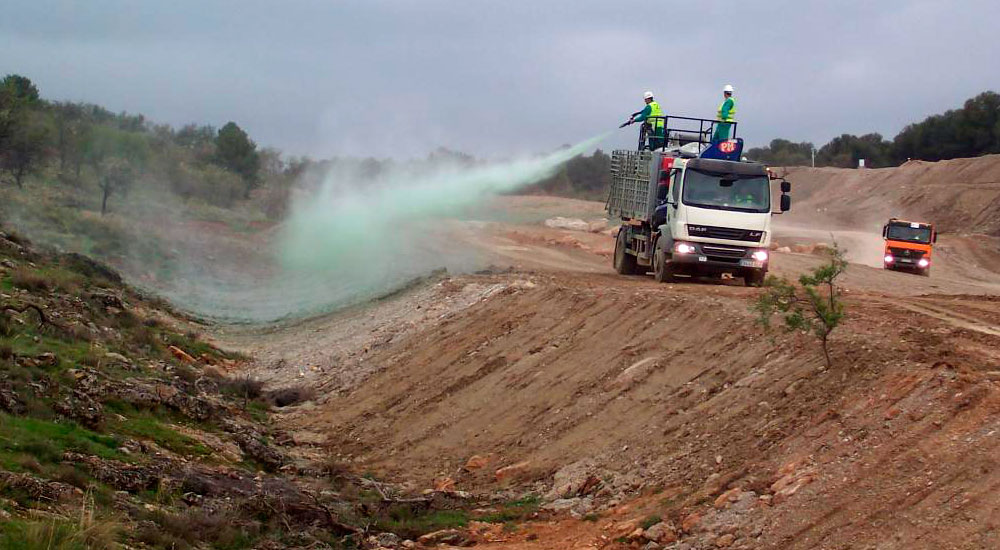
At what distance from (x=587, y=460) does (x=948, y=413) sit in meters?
4.47

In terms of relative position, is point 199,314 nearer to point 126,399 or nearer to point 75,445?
point 126,399

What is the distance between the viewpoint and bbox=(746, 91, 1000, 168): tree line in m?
84.4

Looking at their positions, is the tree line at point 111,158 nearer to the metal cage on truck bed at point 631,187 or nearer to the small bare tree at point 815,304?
the metal cage on truck bed at point 631,187

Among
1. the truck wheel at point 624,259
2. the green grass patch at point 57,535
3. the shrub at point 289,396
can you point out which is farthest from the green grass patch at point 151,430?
the truck wheel at point 624,259

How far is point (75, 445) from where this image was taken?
1178 centimetres

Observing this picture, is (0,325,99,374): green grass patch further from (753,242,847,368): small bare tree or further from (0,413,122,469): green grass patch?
(753,242,847,368): small bare tree

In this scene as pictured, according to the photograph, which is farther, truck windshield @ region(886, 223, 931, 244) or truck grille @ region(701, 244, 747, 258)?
truck windshield @ region(886, 223, 931, 244)

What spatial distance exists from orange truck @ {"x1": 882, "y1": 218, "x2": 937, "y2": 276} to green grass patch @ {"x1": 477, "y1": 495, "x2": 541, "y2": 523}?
31.0m

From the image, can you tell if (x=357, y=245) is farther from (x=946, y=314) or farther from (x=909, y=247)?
(x=946, y=314)

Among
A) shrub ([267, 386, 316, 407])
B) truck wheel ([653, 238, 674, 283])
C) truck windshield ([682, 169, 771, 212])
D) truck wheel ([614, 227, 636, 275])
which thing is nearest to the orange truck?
truck wheel ([614, 227, 636, 275])

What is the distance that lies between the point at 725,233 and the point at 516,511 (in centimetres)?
1158

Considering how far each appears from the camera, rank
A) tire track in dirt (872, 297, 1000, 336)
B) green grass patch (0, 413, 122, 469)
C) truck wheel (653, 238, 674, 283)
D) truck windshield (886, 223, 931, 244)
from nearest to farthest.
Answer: green grass patch (0, 413, 122, 469) < tire track in dirt (872, 297, 1000, 336) < truck wheel (653, 238, 674, 283) < truck windshield (886, 223, 931, 244)

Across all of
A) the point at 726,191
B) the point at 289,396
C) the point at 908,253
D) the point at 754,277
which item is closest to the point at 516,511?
the point at 289,396

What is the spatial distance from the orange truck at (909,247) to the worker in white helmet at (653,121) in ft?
58.4
